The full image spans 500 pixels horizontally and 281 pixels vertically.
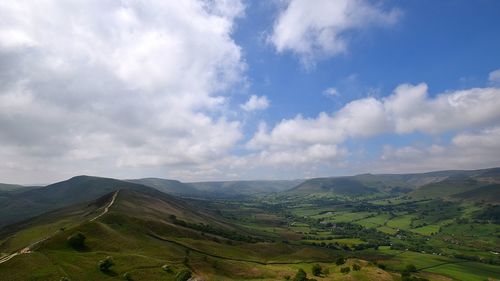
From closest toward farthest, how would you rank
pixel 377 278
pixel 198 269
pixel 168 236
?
pixel 198 269 < pixel 377 278 < pixel 168 236

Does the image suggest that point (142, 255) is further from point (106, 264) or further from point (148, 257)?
point (106, 264)

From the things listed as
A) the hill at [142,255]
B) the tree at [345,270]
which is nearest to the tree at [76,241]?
the hill at [142,255]

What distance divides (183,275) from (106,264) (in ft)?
69.1

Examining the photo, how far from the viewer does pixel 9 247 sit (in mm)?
131250

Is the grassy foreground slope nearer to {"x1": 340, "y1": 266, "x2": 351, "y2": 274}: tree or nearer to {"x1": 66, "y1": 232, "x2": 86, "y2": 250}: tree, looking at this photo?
{"x1": 66, "y1": 232, "x2": 86, "y2": 250}: tree

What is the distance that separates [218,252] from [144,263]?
169ft

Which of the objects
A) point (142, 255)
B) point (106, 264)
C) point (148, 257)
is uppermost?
point (106, 264)

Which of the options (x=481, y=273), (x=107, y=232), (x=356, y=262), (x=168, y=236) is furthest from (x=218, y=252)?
(x=481, y=273)

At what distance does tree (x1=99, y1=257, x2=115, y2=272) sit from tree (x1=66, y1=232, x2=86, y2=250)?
19237 mm

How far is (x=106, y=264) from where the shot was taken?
9644 cm

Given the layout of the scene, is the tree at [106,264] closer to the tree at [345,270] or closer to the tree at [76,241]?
the tree at [76,241]

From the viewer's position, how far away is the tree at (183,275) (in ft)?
320

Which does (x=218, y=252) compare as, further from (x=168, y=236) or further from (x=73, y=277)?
(x=73, y=277)

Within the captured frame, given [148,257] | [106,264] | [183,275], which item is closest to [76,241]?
[106,264]
